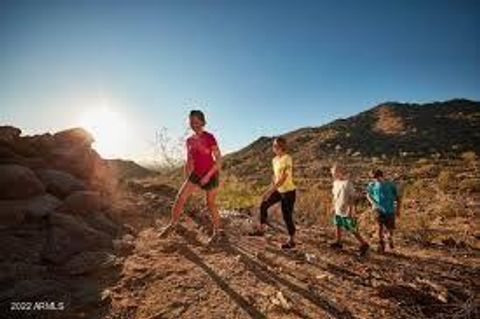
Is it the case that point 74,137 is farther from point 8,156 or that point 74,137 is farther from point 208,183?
point 208,183

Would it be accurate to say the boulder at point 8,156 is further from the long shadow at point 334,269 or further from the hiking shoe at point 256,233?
the long shadow at point 334,269

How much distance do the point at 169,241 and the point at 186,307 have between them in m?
2.76

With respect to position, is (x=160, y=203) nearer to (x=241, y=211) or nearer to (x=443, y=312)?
(x=241, y=211)

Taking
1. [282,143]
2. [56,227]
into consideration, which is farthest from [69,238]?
[282,143]

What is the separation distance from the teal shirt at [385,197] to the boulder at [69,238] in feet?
15.2

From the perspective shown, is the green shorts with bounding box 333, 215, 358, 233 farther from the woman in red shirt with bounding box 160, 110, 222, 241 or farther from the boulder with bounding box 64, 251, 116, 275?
the boulder with bounding box 64, 251, 116, 275

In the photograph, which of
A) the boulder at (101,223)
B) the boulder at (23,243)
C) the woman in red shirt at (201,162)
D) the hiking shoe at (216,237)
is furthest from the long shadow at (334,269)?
the boulder at (23,243)

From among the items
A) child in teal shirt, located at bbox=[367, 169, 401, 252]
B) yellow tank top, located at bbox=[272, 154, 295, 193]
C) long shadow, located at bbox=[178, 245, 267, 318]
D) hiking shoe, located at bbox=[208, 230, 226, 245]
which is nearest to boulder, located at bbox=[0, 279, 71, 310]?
long shadow, located at bbox=[178, 245, 267, 318]

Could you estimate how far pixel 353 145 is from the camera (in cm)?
5088

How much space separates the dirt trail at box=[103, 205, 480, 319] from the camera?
471cm

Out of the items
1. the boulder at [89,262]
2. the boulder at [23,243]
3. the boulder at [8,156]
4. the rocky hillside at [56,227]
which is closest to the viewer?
the rocky hillside at [56,227]

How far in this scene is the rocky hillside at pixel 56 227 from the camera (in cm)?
512

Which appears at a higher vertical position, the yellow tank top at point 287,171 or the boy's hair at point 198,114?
the boy's hair at point 198,114

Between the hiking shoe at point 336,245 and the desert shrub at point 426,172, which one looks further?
the desert shrub at point 426,172
